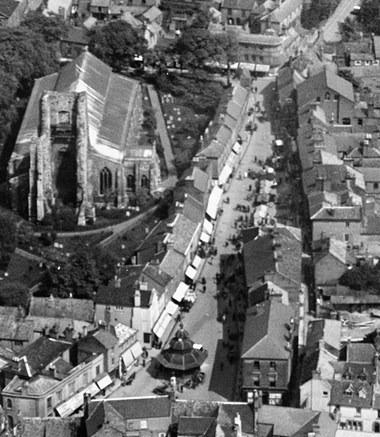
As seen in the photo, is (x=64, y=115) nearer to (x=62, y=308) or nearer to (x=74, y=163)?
(x=74, y=163)

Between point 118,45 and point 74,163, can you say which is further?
point 118,45

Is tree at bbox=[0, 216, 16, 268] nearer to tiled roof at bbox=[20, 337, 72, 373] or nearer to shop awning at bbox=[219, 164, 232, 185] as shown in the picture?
tiled roof at bbox=[20, 337, 72, 373]

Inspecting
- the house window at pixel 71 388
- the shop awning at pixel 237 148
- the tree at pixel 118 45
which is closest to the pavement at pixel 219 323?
the house window at pixel 71 388

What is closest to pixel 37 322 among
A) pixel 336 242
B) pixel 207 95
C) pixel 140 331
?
pixel 140 331

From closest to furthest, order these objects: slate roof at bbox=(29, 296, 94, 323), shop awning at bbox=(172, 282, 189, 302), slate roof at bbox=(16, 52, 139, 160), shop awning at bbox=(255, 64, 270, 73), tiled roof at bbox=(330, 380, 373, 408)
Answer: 1. tiled roof at bbox=(330, 380, 373, 408)
2. slate roof at bbox=(29, 296, 94, 323)
3. shop awning at bbox=(172, 282, 189, 302)
4. slate roof at bbox=(16, 52, 139, 160)
5. shop awning at bbox=(255, 64, 270, 73)

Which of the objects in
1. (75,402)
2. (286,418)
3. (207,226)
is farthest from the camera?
(207,226)

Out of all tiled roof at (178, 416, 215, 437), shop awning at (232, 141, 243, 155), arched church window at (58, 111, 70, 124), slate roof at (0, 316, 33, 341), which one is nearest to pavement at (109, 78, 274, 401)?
shop awning at (232, 141, 243, 155)

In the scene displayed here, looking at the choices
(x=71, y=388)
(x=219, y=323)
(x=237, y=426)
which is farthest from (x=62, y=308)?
(x=237, y=426)
